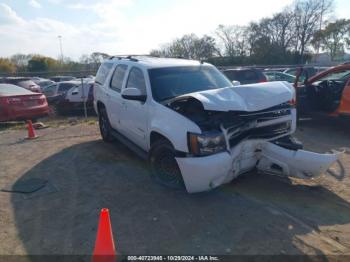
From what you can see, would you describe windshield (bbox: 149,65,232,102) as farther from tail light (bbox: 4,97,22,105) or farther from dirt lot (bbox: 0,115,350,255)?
tail light (bbox: 4,97,22,105)

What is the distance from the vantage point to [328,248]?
336 centimetres

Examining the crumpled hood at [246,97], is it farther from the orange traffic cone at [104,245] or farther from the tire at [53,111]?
the tire at [53,111]

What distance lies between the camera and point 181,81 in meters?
5.38

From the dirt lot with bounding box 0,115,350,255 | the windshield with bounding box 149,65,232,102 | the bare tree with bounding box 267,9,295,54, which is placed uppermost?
the bare tree with bounding box 267,9,295,54

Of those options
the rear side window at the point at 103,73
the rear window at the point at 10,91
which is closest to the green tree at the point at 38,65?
the rear window at the point at 10,91

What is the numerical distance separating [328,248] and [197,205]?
1631 mm

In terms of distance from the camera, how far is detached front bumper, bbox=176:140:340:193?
13.0 feet

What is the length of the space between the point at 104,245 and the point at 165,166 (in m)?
1.88

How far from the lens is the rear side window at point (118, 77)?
6.37 m

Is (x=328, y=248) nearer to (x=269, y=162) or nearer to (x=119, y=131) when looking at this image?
(x=269, y=162)

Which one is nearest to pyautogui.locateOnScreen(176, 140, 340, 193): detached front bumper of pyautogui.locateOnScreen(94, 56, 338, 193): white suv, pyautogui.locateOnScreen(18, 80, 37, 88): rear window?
pyautogui.locateOnScreen(94, 56, 338, 193): white suv

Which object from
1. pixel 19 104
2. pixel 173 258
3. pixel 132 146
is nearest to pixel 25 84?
pixel 19 104

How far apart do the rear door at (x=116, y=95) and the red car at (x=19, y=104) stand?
194 inches

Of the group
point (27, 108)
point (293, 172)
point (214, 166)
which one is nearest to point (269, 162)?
point (293, 172)
